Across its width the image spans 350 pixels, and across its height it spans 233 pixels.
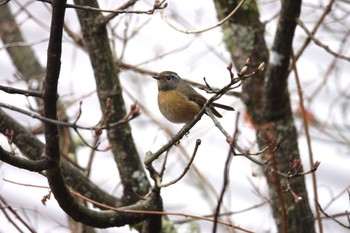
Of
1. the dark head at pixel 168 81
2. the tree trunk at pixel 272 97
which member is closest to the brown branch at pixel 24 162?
the dark head at pixel 168 81

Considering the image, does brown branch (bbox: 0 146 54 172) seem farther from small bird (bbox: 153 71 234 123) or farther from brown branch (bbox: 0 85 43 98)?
small bird (bbox: 153 71 234 123)

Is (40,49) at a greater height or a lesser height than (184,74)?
greater

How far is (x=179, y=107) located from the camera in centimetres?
310

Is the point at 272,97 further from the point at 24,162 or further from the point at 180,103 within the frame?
the point at 24,162

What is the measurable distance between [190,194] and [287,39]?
2.92 meters

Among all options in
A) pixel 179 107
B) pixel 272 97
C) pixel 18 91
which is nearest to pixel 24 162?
pixel 18 91

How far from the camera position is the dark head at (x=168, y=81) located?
10.9 feet

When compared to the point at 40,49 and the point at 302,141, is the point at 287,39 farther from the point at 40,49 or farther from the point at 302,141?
the point at 40,49

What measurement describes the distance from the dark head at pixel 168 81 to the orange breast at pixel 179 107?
124 millimetres

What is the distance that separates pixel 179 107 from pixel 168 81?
32 cm

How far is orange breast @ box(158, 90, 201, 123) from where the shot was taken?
3.09 metres

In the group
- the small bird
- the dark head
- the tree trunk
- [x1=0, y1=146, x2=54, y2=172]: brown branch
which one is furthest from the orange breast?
[x1=0, y1=146, x2=54, y2=172]: brown branch

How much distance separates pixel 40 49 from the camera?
6816mm

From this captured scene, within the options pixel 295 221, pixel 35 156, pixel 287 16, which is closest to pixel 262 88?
pixel 287 16
